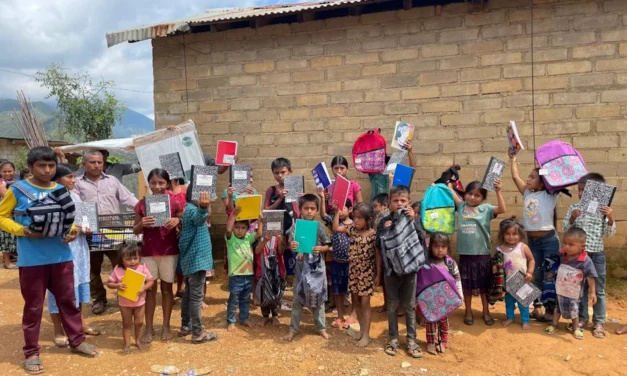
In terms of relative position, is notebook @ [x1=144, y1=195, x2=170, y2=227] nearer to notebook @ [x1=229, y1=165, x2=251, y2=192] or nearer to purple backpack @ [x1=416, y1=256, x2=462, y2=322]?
notebook @ [x1=229, y1=165, x2=251, y2=192]

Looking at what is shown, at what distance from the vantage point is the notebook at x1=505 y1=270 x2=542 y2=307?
4234 mm

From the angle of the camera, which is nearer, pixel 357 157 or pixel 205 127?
pixel 357 157

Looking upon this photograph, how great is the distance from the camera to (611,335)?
13.9 ft

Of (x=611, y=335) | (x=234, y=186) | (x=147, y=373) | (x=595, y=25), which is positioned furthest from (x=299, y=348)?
(x=595, y=25)

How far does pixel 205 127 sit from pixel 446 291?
452cm

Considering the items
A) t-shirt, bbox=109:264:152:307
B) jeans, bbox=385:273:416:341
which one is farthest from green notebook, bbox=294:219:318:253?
t-shirt, bbox=109:264:152:307

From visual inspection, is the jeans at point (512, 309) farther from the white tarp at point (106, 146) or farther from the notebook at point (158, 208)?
the white tarp at point (106, 146)

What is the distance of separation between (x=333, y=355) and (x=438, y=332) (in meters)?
0.98

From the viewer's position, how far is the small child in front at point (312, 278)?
159 inches

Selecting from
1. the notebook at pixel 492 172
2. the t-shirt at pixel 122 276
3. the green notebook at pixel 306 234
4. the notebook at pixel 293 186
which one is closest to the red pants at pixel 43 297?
the t-shirt at pixel 122 276

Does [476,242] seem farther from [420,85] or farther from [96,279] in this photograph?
[96,279]

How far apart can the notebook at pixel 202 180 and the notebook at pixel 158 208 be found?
0.79 feet

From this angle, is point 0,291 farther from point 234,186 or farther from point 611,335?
point 611,335

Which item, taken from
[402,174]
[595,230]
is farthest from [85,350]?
[595,230]
